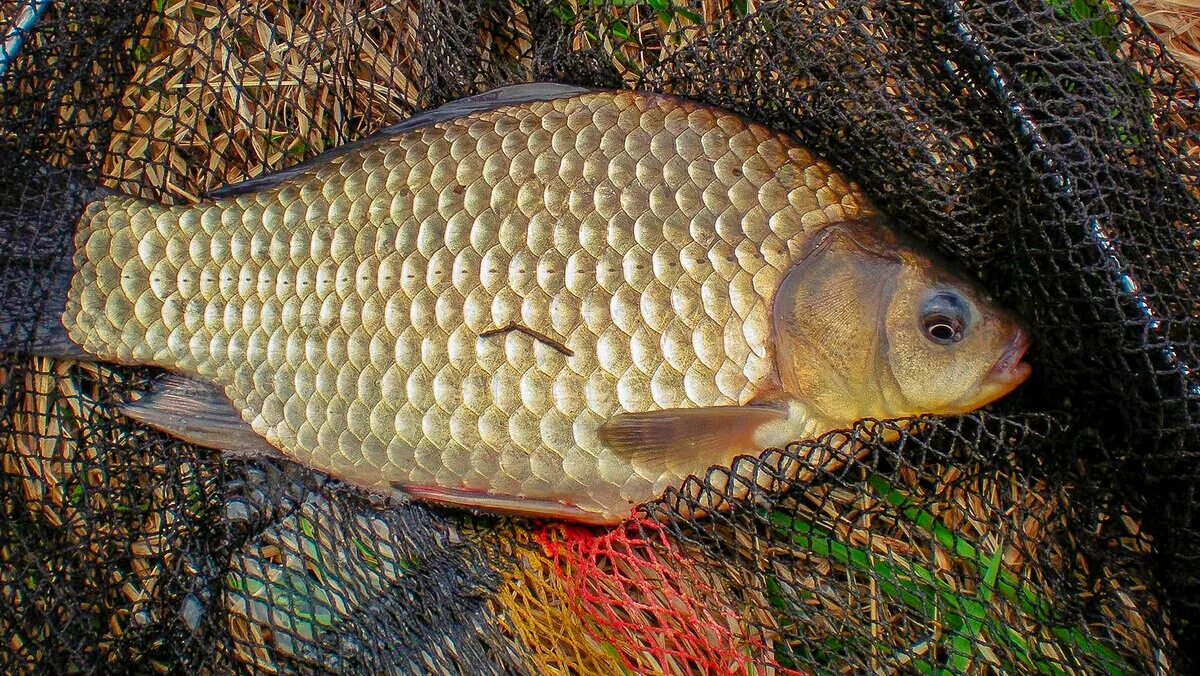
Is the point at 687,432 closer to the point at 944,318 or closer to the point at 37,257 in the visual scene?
the point at 944,318

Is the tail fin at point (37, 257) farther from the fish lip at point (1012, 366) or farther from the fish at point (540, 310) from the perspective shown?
the fish lip at point (1012, 366)

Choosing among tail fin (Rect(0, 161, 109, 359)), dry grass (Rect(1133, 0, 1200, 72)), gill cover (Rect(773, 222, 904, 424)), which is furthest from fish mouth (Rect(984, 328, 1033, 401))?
tail fin (Rect(0, 161, 109, 359))

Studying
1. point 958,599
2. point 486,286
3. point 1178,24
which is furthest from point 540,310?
point 1178,24

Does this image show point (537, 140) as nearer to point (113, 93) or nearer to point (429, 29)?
point (429, 29)

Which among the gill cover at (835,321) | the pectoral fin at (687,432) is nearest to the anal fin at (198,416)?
the pectoral fin at (687,432)

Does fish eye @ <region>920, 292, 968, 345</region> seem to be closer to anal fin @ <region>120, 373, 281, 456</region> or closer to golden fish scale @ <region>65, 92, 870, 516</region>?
golden fish scale @ <region>65, 92, 870, 516</region>
